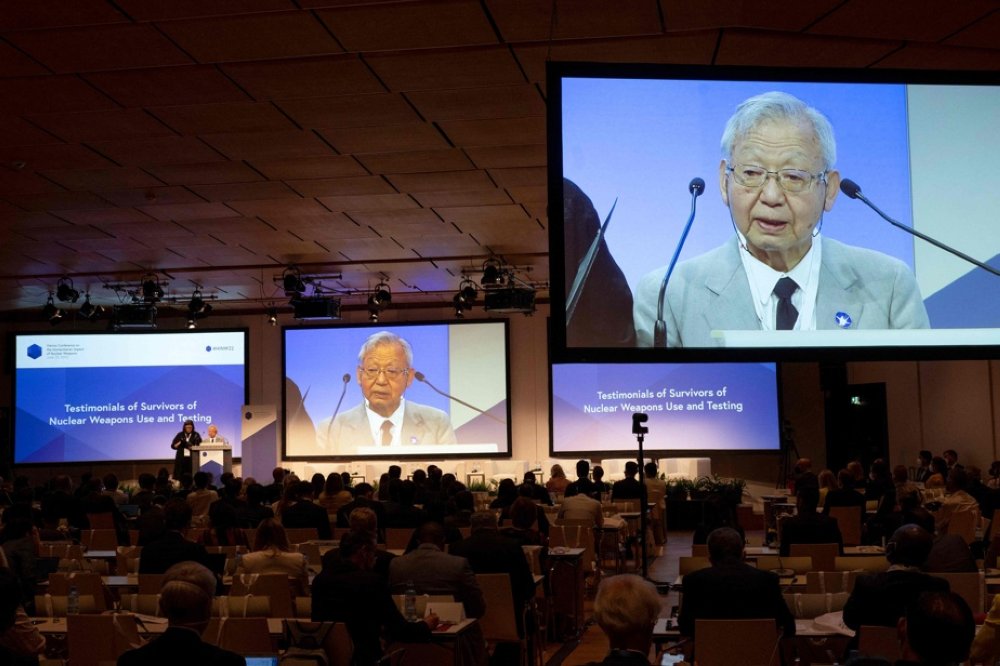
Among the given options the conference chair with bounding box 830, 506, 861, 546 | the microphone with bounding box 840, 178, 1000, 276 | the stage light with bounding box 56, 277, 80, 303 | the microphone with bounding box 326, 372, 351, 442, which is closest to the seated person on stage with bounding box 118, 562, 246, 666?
the microphone with bounding box 840, 178, 1000, 276

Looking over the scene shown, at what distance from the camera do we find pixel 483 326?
21.0 metres

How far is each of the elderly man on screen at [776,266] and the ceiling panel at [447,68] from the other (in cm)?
253

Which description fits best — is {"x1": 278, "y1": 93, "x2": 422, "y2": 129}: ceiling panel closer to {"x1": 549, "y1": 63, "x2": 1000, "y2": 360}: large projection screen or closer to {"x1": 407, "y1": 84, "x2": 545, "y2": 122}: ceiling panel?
{"x1": 407, "y1": 84, "x2": 545, "y2": 122}: ceiling panel

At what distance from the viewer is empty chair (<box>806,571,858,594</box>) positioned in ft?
19.9

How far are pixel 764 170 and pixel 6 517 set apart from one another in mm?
5851

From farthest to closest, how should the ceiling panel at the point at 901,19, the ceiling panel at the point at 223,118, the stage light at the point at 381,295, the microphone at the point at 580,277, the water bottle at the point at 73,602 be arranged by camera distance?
1. the stage light at the point at 381,295
2. the ceiling panel at the point at 223,118
3. the ceiling panel at the point at 901,19
4. the water bottle at the point at 73,602
5. the microphone at the point at 580,277

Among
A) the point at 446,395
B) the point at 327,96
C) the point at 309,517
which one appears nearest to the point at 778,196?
the point at 327,96

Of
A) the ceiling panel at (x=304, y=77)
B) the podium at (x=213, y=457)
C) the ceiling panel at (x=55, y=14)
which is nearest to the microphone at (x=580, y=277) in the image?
the ceiling panel at (x=304, y=77)

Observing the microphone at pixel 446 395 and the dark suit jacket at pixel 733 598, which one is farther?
the microphone at pixel 446 395

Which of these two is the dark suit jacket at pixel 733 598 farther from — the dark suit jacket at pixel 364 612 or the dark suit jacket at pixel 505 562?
the dark suit jacket at pixel 505 562

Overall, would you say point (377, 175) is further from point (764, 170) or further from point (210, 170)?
point (764, 170)

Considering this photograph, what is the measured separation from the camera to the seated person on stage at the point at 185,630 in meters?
3.50

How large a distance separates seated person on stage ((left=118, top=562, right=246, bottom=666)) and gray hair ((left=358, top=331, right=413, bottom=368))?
55.9ft

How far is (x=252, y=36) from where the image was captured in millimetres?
6992
